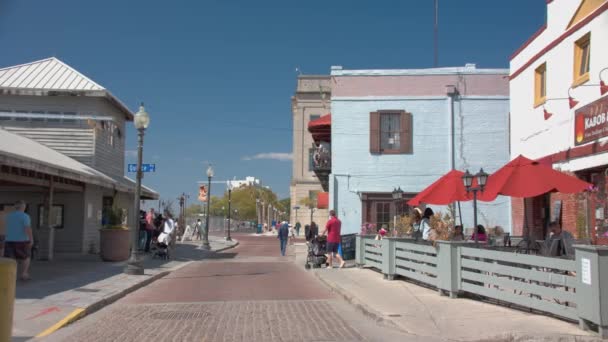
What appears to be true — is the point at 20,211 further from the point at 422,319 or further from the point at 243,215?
the point at 243,215

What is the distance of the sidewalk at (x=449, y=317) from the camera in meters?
7.62

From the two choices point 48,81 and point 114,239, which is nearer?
point 114,239

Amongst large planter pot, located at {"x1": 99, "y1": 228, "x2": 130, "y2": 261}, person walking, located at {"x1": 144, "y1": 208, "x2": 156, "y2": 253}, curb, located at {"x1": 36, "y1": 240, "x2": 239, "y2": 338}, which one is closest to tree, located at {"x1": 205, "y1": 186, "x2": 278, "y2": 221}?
person walking, located at {"x1": 144, "y1": 208, "x2": 156, "y2": 253}

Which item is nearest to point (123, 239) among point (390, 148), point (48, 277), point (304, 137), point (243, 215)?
point (48, 277)

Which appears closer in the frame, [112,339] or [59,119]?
[112,339]

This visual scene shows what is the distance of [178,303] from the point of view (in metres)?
11.6

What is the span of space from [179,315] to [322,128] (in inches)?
747

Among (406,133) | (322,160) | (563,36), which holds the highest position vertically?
→ (563,36)

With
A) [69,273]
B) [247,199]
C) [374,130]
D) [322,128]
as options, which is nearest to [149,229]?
[322,128]

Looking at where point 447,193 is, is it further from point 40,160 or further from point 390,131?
point 390,131

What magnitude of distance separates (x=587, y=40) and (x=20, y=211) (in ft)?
43.4

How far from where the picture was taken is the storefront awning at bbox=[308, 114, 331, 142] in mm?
27919

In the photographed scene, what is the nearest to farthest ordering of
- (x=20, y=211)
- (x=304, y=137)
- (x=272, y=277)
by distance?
(x=20, y=211) → (x=272, y=277) → (x=304, y=137)

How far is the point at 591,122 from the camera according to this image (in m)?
13.5
